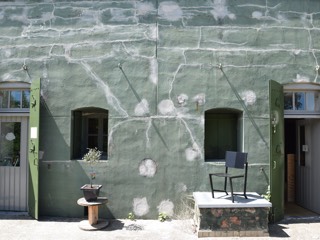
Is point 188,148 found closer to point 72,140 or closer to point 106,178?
point 106,178

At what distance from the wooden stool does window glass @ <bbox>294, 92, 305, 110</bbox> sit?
462cm

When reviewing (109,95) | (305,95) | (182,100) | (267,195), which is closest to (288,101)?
(305,95)

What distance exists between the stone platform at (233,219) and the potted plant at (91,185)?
6.52 ft

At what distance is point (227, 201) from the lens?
551 centimetres

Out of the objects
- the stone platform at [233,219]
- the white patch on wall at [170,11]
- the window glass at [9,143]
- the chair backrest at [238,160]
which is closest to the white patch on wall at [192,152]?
the chair backrest at [238,160]

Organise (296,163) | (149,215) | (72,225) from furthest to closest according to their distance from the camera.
A: (296,163) < (149,215) < (72,225)

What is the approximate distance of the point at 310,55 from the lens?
6.57 meters

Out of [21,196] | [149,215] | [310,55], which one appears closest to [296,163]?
[310,55]

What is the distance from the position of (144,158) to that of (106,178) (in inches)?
36.1

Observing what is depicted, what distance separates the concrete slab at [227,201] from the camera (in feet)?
17.5

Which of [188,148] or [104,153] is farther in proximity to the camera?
[104,153]

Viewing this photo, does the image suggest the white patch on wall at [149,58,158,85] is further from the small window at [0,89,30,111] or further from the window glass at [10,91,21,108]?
the window glass at [10,91,21,108]

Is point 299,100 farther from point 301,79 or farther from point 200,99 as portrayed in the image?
point 200,99

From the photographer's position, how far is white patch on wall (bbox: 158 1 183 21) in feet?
21.7
